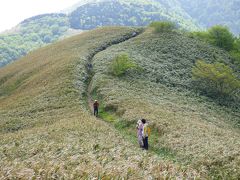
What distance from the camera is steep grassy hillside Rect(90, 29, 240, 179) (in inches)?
840

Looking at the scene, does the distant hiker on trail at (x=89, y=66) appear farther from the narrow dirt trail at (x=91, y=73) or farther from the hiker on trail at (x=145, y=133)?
the hiker on trail at (x=145, y=133)

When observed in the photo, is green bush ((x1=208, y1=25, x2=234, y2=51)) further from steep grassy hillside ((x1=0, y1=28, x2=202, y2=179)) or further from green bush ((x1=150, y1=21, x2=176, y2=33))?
steep grassy hillside ((x1=0, y1=28, x2=202, y2=179))

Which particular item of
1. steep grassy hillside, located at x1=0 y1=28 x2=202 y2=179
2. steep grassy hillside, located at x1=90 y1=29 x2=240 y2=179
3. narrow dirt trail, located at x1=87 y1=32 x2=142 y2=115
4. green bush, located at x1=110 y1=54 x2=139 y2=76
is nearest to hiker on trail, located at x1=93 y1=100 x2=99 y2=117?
steep grassy hillside, located at x1=90 y1=29 x2=240 y2=179

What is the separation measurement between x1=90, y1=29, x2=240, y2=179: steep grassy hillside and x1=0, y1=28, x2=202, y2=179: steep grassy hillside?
2213 mm

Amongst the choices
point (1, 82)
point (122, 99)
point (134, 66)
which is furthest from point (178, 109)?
point (1, 82)

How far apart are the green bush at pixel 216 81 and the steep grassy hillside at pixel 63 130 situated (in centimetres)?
2180

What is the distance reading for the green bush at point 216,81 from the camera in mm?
57719

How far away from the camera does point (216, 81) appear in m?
58.5

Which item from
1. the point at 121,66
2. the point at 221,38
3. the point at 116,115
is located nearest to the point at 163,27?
the point at 221,38

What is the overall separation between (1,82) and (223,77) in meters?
46.4

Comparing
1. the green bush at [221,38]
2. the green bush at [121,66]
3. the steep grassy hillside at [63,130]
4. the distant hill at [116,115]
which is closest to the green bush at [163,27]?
the distant hill at [116,115]

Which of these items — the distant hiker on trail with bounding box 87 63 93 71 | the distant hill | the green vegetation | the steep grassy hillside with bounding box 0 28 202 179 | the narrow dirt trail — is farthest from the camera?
the green vegetation

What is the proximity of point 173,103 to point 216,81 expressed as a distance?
18244 millimetres

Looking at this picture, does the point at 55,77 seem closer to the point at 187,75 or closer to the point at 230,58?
the point at 187,75
